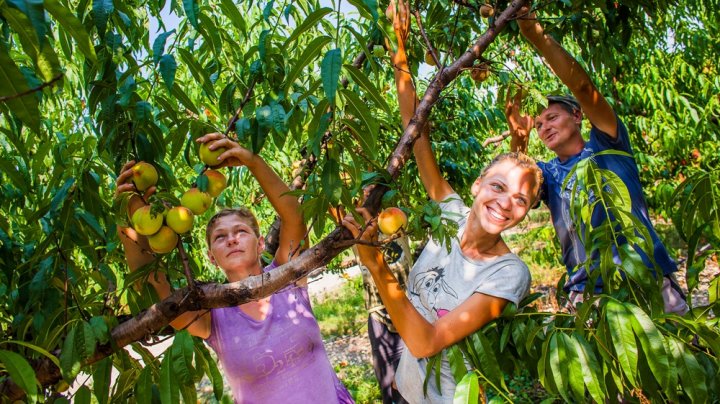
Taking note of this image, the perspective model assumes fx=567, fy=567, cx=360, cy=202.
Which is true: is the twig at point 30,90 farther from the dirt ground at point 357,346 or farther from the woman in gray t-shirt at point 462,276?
the dirt ground at point 357,346

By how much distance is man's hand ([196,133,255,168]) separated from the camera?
133 cm

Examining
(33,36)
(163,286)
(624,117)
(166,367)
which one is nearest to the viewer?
(33,36)

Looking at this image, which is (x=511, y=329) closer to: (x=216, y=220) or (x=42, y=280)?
(x=216, y=220)

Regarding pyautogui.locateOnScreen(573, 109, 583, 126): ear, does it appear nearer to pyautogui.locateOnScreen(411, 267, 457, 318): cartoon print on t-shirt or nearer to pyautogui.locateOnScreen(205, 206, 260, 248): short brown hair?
pyautogui.locateOnScreen(411, 267, 457, 318): cartoon print on t-shirt

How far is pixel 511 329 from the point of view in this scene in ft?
5.08

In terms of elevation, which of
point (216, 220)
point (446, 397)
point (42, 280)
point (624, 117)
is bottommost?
point (446, 397)

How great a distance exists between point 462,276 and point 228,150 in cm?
83

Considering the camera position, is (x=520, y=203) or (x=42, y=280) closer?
(x=42, y=280)

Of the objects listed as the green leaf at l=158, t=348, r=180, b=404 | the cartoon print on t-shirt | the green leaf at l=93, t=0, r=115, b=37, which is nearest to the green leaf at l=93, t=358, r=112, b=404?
the green leaf at l=158, t=348, r=180, b=404

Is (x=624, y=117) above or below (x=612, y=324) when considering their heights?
above

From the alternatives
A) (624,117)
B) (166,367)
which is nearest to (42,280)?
(166,367)

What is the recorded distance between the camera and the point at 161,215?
4.21 feet

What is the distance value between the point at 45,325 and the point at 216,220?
66 cm

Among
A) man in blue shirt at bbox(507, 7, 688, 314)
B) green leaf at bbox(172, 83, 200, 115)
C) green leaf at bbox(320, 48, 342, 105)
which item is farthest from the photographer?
man in blue shirt at bbox(507, 7, 688, 314)
